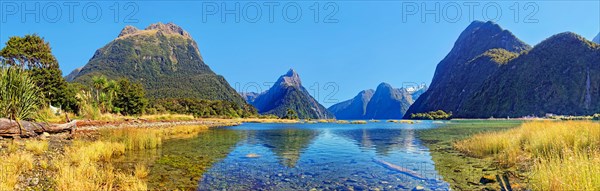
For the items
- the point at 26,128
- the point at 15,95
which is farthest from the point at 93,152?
the point at 15,95

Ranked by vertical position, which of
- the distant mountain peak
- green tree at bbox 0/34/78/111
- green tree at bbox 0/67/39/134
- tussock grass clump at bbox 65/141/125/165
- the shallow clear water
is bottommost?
the shallow clear water

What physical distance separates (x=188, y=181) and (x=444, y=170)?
32.2 ft

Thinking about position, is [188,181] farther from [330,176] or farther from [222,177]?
[330,176]

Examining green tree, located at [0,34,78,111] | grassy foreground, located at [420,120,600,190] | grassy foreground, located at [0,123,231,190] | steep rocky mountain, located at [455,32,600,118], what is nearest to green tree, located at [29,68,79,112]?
green tree, located at [0,34,78,111]

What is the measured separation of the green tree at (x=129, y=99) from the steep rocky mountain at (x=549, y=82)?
582 ft

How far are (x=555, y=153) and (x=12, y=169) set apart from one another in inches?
643

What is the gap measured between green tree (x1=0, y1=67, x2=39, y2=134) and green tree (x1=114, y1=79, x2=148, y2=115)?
51.8 m

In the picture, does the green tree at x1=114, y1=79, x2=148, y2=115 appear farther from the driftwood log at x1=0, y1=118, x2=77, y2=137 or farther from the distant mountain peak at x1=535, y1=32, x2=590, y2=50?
the distant mountain peak at x1=535, y1=32, x2=590, y2=50

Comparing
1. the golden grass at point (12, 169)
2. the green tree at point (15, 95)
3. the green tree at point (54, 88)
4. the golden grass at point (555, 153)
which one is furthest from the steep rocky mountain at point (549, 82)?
the green tree at point (54, 88)

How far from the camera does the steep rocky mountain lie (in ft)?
475

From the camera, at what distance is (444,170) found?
1227 cm

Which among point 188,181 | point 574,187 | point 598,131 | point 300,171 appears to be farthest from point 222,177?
point 598,131

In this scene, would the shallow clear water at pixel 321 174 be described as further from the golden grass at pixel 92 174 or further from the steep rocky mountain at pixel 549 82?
the steep rocky mountain at pixel 549 82

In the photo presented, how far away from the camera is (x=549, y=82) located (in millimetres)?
157500
